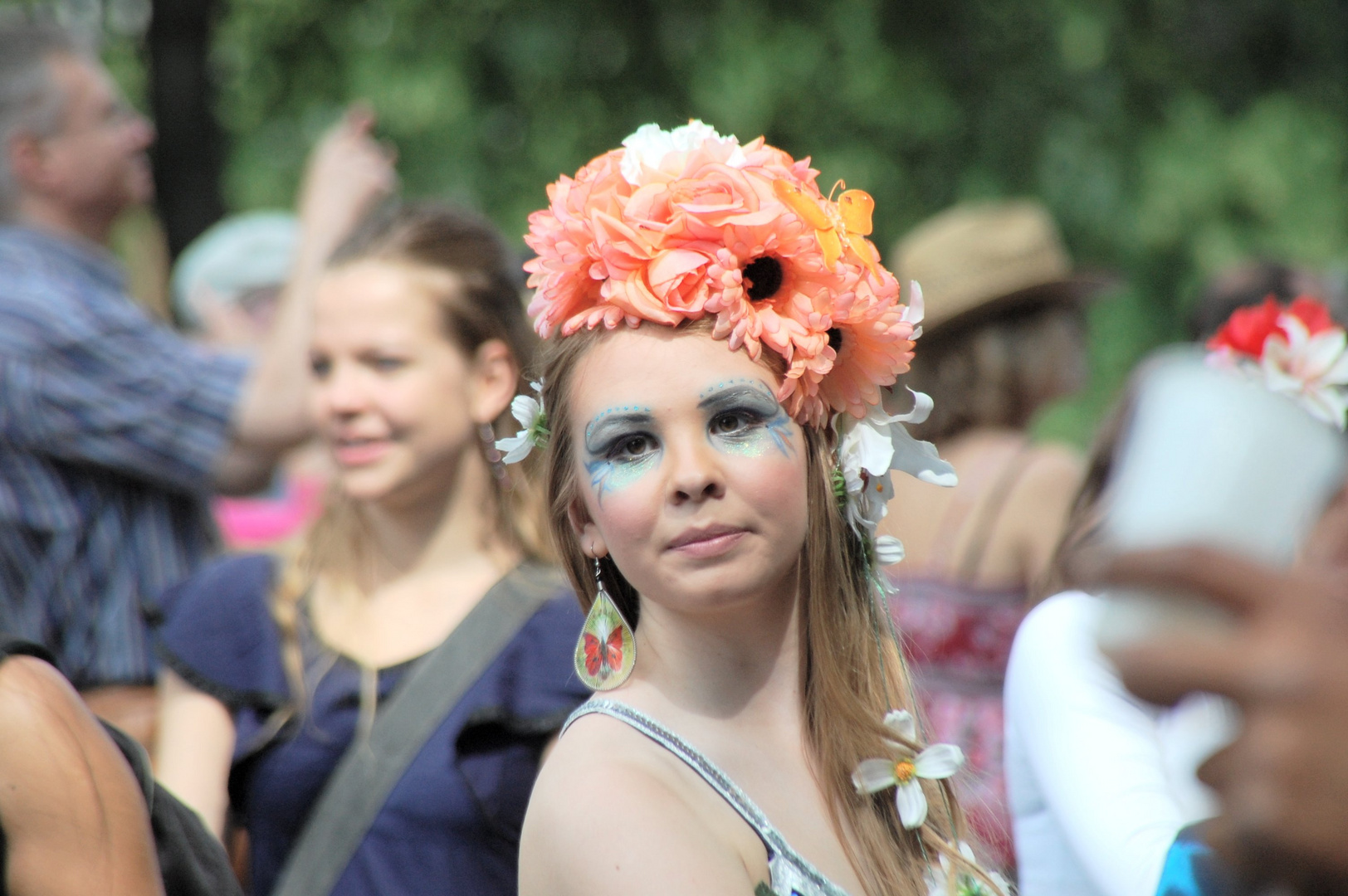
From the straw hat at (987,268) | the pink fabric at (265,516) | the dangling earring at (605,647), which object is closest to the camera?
the dangling earring at (605,647)

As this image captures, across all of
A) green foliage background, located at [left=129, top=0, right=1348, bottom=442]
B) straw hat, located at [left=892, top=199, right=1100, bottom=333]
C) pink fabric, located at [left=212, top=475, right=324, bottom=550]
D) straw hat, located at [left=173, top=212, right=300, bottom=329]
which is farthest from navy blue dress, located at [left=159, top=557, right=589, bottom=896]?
green foliage background, located at [left=129, top=0, right=1348, bottom=442]

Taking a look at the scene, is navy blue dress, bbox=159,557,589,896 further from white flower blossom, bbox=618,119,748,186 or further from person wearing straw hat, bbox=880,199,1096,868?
person wearing straw hat, bbox=880,199,1096,868

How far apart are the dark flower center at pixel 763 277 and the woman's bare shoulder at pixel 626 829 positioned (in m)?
0.60

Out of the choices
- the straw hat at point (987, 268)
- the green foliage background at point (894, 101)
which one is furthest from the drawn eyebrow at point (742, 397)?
the green foliage background at point (894, 101)

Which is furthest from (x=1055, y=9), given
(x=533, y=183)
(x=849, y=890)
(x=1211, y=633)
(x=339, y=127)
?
(x=1211, y=633)

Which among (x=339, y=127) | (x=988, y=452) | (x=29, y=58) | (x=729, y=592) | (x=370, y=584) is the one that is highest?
(x=29, y=58)

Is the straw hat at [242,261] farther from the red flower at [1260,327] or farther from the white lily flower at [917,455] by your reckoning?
the white lily flower at [917,455]

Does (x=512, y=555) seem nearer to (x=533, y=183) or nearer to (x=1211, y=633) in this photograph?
(x=1211, y=633)

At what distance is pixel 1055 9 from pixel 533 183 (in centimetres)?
290

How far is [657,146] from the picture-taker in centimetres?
194

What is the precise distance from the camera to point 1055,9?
742 centimetres

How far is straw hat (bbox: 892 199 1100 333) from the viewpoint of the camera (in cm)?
436

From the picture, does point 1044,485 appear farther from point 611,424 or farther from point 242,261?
point 242,261

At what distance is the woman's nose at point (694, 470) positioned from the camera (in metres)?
1.79
